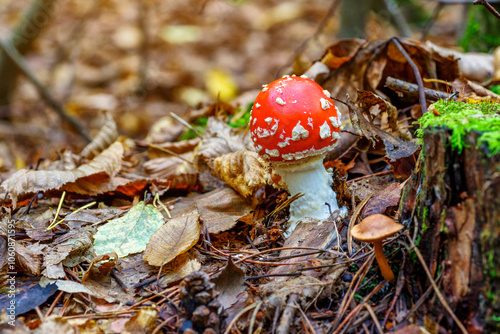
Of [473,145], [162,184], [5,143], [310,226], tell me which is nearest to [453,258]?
[473,145]

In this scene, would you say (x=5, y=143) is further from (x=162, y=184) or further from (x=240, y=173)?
(x=240, y=173)

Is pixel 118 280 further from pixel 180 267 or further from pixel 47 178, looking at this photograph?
pixel 47 178

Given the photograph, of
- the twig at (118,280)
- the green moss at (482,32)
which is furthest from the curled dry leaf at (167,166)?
the green moss at (482,32)

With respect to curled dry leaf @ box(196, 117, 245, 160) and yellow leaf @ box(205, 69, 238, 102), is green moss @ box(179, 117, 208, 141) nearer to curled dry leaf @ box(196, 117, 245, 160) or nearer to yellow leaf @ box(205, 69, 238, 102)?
curled dry leaf @ box(196, 117, 245, 160)

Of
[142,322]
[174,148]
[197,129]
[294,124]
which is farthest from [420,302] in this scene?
[197,129]

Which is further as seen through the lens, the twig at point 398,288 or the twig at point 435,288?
the twig at point 398,288

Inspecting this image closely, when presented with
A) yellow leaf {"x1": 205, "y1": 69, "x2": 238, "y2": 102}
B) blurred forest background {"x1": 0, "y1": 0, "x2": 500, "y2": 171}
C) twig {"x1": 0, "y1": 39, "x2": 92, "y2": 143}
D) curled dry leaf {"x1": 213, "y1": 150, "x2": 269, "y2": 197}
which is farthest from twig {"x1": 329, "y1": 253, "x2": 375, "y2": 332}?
yellow leaf {"x1": 205, "y1": 69, "x2": 238, "y2": 102}

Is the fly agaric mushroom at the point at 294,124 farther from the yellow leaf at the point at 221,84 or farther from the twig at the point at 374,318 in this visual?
the yellow leaf at the point at 221,84
